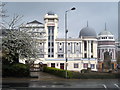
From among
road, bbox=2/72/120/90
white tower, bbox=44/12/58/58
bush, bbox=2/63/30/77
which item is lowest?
road, bbox=2/72/120/90

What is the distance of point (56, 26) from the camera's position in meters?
80.9

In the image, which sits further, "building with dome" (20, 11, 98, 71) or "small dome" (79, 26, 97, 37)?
"small dome" (79, 26, 97, 37)

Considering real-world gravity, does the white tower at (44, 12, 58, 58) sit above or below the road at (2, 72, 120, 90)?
above

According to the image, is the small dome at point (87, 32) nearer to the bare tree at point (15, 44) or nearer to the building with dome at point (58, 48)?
the building with dome at point (58, 48)

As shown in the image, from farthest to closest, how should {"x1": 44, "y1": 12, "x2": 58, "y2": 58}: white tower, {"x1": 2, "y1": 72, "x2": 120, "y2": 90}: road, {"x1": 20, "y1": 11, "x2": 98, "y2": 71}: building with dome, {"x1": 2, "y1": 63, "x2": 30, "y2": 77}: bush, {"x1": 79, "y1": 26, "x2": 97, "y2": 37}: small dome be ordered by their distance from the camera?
{"x1": 79, "y1": 26, "x2": 97, "y2": 37}: small dome < {"x1": 44, "y1": 12, "x2": 58, "y2": 58}: white tower < {"x1": 20, "y1": 11, "x2": 98, "y2": 71}: building with dome < {"x1": 2, "y1": 63, "x2": 30, "y2": 77}: bush < {"x1": 2, "y1": 72, "x2": 120, "y2": 90}: road

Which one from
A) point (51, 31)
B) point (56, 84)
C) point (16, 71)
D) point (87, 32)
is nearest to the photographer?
point (56, 84)

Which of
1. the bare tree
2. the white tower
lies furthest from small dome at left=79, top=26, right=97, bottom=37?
the bare tree

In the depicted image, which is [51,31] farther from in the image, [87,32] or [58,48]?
[87,32]

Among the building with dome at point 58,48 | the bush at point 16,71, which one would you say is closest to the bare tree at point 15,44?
the bush at point 16,71

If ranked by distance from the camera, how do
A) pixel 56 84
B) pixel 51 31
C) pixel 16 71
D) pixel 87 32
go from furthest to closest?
pixel 87 32
pixel 51 31
pixel 16 71
pixel 56 84

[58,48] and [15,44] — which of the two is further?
[58,48]

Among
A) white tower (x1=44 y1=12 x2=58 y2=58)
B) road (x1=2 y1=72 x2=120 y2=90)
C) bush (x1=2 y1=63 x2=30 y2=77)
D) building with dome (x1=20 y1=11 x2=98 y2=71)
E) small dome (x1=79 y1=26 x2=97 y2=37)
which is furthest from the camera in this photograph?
small dome (x1=79 y1=26 x2=97 y2=37)

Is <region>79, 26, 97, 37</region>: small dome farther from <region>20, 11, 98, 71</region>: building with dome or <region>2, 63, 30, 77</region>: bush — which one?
<region>2, 63, 30, 77</region>: bush

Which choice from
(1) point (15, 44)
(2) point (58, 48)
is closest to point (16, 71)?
(1) point (15, 44)
